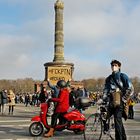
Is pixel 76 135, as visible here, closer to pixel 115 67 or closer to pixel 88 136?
pixel 88 136

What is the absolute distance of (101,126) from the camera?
10680mm

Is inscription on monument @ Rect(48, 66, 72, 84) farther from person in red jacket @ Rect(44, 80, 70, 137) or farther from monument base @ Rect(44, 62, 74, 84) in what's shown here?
person in red jacket @ Rect(44, 80, 70, 137)

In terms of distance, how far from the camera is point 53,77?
214 ft

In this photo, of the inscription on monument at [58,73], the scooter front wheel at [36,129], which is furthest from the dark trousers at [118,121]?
the inscription on monument at [58,73]

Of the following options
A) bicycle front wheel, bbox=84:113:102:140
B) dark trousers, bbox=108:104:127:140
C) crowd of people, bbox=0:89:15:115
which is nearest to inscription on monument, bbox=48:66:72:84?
crowd of people, bbox=0:89:15:115

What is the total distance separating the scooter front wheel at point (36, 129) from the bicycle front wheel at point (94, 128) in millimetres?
2820

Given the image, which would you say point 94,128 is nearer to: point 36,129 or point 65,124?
point 65,124

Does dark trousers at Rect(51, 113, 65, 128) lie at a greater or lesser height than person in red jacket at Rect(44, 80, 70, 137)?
lesser

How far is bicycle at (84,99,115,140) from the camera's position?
1068cm

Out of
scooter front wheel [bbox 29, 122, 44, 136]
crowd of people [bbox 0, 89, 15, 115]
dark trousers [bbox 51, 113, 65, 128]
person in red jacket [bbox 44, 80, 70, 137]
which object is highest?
crowd of people [bbox 0, 89, 15, 115]

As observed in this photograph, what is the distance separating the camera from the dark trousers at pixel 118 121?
1041cm

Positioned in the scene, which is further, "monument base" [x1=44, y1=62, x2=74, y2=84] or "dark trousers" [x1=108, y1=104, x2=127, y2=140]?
"monument base" [x1=44, y1=62, x2=74, y2=84]

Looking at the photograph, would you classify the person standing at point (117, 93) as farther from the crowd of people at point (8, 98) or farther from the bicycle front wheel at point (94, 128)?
the crowd of people at point (8, 98)

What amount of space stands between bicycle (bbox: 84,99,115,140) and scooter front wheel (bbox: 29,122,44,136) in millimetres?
2922
